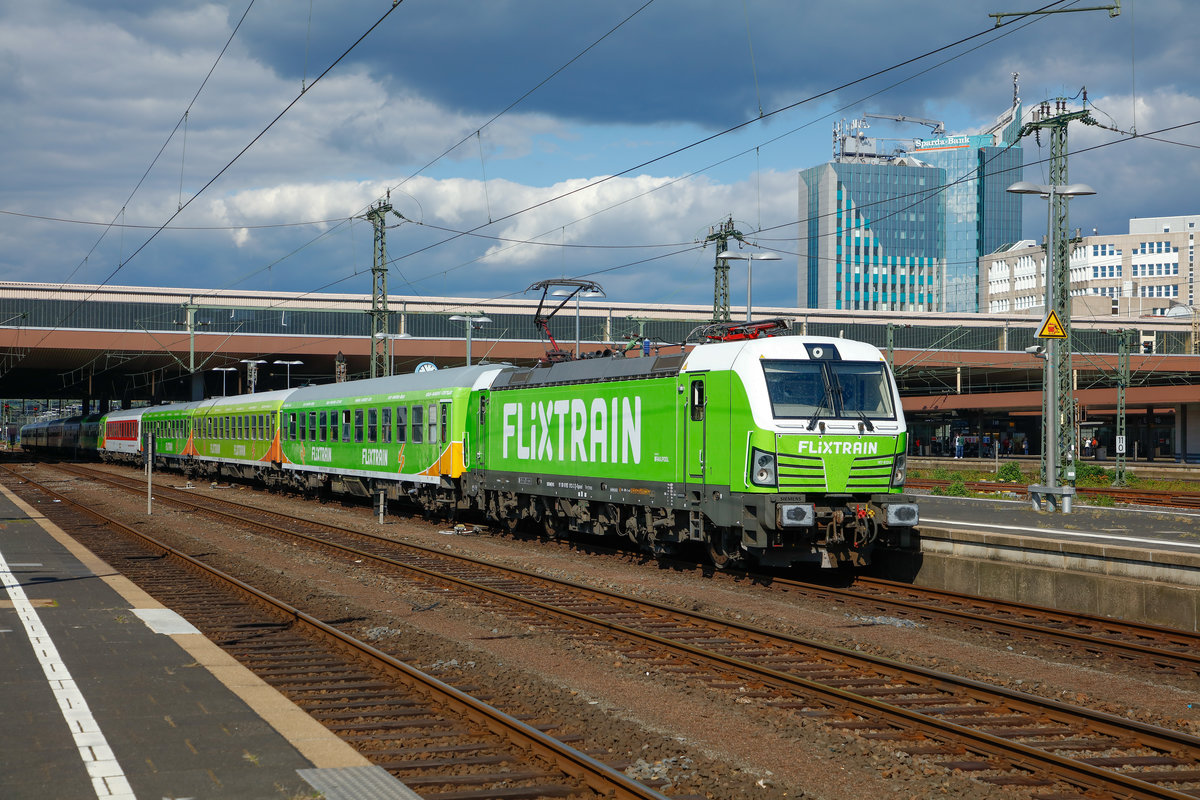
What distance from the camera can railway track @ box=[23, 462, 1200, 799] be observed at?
7.36 m

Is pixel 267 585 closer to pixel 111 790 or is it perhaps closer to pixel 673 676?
pixel 673 676

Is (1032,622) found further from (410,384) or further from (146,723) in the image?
(410,384)

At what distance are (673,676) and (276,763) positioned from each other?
425 centimetres

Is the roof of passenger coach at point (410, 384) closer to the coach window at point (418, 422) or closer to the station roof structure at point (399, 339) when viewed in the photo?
the coach window at point (418, 422)

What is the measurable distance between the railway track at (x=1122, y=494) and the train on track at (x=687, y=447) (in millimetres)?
12019

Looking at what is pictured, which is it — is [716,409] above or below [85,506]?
above

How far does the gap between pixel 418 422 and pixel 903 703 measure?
18.7 m

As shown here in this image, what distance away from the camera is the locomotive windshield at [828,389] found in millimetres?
15133

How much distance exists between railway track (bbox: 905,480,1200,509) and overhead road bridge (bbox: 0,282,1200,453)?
11.4m

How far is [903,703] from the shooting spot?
9125 mm

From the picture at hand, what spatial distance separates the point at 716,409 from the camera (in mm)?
15805

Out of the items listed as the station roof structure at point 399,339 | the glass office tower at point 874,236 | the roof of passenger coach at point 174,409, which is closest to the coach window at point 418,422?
the roof of passenger coach at point 174,409

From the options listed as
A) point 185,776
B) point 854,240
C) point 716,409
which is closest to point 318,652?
point 185,776

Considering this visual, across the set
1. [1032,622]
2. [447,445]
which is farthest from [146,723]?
[447,445]
